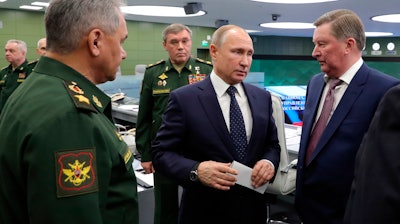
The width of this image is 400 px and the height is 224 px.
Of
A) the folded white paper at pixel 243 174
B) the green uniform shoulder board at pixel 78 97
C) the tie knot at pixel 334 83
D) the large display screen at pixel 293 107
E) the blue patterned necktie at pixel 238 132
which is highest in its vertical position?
the green uniform shoulder board at pixel 78 97

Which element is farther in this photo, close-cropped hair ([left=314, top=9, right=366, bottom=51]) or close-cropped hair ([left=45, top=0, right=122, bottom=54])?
close-cropped hair ([left=314, top=9, right=366, bottom=51])

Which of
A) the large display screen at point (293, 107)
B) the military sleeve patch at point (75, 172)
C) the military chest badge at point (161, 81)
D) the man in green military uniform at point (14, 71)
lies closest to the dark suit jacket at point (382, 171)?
the military sleeve patch at point (75, 172)

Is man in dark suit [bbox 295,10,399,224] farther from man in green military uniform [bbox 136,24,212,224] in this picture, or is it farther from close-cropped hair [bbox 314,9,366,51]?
man in green military uniform [bbox 136,24,212,224]

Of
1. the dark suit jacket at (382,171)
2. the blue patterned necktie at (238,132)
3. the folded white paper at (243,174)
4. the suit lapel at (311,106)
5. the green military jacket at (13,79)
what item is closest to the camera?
the dark suit jacket at (382,171)

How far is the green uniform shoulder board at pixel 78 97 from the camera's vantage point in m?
0.93

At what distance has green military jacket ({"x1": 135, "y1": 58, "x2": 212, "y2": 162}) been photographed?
2887mm

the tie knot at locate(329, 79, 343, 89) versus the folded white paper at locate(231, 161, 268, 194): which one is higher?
the tie knot at locate(329, 79, 343, 89)

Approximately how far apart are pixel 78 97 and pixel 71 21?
0.21 metres

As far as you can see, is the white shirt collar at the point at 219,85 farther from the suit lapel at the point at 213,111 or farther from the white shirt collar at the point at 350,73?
the white shirt collar at the point at 350,73

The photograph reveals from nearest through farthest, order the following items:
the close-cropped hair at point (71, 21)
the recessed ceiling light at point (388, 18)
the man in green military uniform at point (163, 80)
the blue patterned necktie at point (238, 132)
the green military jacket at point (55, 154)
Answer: the green military jacket at point (55, 154)
the close-cropped hair at point (71, 21)
the blue patterned necktie at point (238, 132)
the man in green military uniform at point (163, 80)
the recessed ceiling light at point (388, 18)

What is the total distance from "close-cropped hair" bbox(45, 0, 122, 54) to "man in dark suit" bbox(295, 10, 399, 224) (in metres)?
1.16

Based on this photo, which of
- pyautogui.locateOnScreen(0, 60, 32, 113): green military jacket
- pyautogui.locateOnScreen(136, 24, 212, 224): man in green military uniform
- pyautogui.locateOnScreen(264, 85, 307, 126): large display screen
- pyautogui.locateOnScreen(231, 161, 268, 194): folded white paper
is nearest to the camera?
pyautogui.locateOnScreen(231, 161, 268, 194): folded white paper

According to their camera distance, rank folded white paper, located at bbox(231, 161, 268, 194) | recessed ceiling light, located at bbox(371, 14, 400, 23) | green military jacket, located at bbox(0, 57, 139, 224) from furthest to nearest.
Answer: recessed ceiling light, located at bbox(371, 14, 400, 23)
folded white paper, located at bbox(231, 161, 268, 194)
green military jacket, located at bbox(0, 57, 139, 224)

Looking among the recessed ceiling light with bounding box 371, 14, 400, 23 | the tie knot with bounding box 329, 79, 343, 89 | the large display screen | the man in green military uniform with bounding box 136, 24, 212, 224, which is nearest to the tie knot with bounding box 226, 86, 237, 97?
the tie knot with bounding box 329, 79, 343, 89
